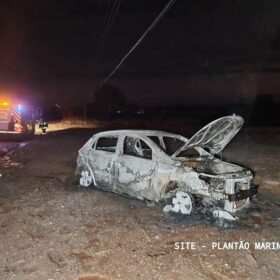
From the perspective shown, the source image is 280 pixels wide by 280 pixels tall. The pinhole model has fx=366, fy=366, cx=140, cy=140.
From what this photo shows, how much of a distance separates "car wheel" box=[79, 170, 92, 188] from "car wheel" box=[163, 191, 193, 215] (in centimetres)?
266

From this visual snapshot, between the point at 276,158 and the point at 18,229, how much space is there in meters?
10.1

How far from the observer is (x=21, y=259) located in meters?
5.00

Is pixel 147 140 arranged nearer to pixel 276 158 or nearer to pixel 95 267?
pixel 95 267

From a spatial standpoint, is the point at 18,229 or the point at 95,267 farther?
the point at 18,229

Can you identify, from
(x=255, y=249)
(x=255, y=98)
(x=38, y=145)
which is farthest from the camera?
(x=255, y=98)

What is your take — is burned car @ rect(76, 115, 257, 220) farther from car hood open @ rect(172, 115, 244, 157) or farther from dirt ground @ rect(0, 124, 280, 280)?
dirt ground @ rect(0, 124, 280, 280)

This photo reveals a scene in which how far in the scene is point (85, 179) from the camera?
8.91 metres

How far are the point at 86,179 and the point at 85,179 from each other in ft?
0.10

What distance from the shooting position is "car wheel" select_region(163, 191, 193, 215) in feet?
21.9

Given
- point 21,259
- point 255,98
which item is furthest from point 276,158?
point 255,98

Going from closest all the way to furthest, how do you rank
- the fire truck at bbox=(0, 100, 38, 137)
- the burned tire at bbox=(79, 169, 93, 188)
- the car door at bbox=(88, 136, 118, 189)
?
1. the car door at bbox=(88, 136, 118, 189)
2. the burned tire at bbox=(79, 169, 93, 188)
3. the fire truck at bbox=(0, 100, 38, 137)

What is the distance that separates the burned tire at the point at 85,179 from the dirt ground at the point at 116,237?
0.18 m

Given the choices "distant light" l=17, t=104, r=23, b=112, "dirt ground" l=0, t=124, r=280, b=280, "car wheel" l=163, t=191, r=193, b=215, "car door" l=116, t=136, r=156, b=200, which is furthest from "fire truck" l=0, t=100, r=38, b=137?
"car wheel" l=163, t=191, r=193, b=215

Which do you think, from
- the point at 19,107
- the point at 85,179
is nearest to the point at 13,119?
the point at 19,107
